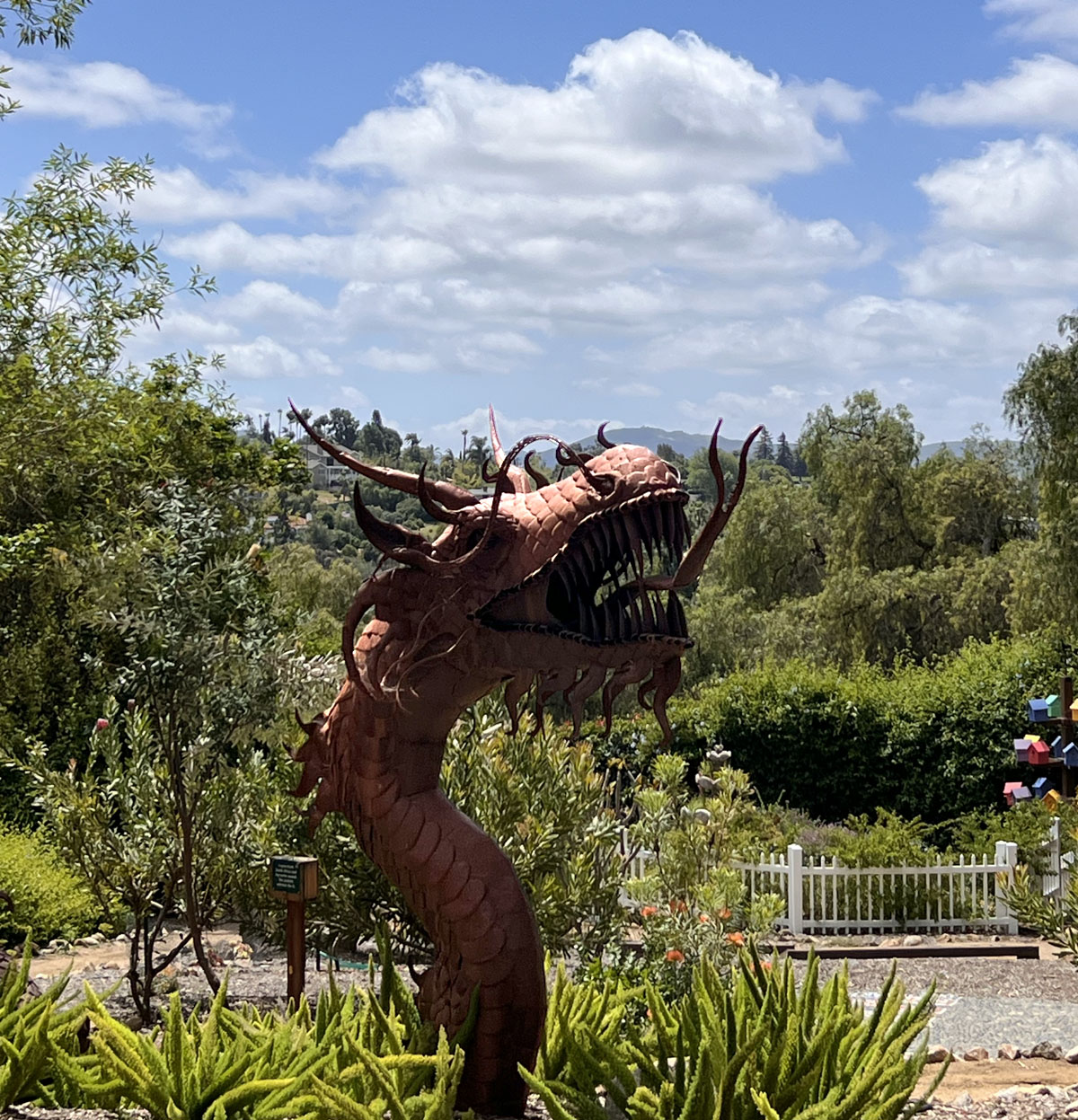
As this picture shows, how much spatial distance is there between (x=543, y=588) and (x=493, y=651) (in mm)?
275

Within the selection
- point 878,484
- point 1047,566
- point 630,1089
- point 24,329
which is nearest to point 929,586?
point 878,484

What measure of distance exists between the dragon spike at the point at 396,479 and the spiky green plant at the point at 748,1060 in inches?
74.3

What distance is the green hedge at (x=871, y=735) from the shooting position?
1723cm

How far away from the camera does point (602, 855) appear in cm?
1075

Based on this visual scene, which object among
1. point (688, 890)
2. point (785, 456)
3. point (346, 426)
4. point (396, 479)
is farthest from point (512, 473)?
point (785, 456)

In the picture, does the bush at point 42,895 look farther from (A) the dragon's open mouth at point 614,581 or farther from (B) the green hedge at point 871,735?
(A) the dragon's open mouth at point 614,581

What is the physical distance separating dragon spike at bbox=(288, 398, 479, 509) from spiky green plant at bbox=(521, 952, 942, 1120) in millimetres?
1886

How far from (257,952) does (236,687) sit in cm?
487

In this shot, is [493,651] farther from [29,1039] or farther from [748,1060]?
[29,1039]

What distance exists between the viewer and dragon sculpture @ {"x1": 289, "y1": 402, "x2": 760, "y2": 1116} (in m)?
4.48

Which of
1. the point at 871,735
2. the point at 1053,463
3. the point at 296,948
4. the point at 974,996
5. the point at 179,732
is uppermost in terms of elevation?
the point at 1053,463

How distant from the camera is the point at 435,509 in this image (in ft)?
15.2

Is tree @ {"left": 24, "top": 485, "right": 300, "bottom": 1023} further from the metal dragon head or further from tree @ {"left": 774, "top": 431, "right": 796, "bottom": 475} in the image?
tree @ {"left": 774, "top": 431, "right": 796, "bottom": 475}

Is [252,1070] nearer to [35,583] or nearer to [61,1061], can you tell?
[61,1061]
